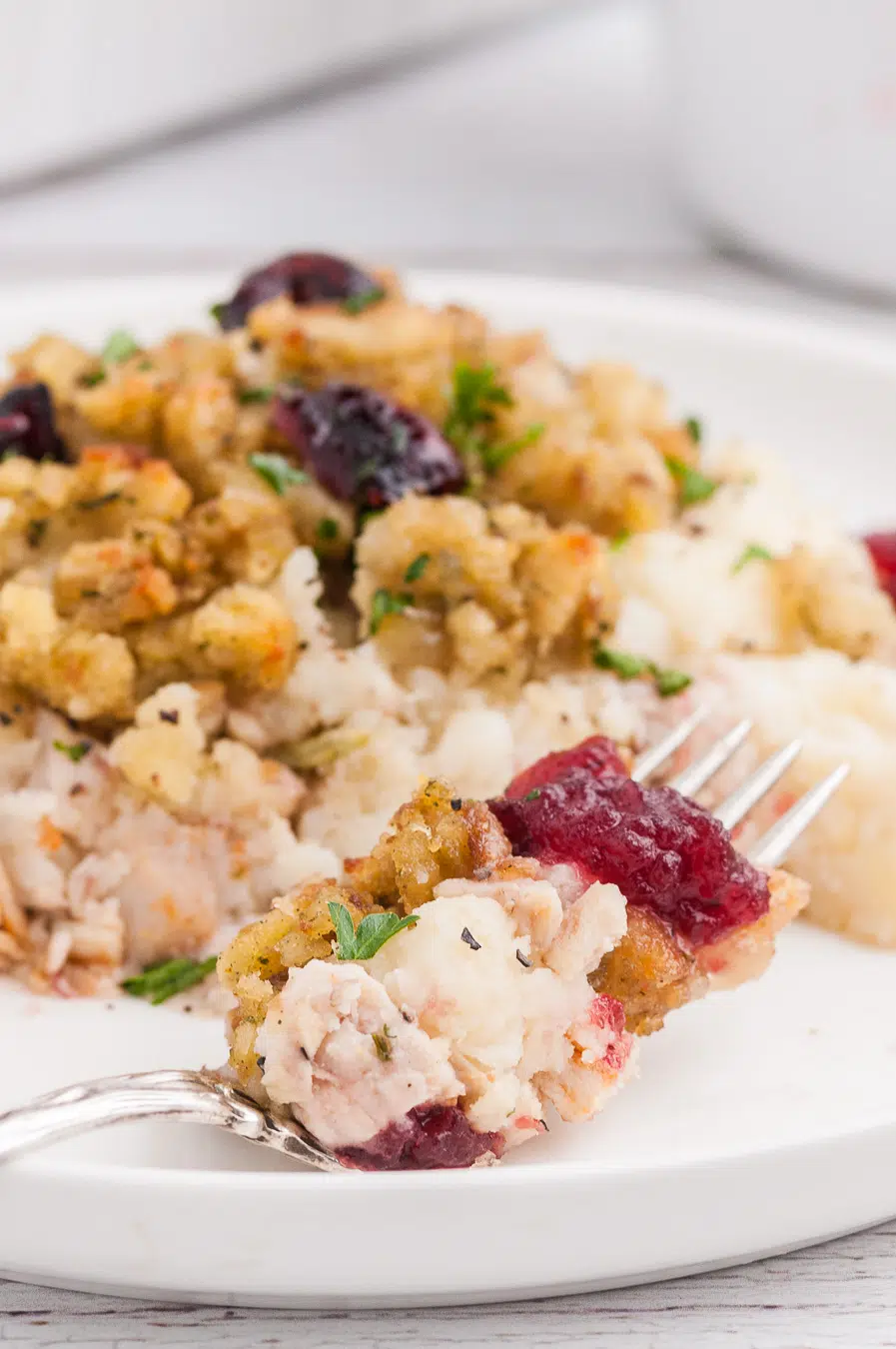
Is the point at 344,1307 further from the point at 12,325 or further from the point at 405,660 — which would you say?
the point at 12,325

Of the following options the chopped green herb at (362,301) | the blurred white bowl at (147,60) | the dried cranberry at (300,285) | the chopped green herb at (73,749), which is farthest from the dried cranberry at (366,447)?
the blurred white bowl at (147,60)

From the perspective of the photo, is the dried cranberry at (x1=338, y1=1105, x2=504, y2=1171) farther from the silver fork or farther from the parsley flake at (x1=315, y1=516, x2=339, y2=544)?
the parsley flake at (x1=315, y1=516, x2=339, y2=544)

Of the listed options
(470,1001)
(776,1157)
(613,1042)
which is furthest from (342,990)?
(776,1157)

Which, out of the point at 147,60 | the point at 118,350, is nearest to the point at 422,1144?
the point at 118,350

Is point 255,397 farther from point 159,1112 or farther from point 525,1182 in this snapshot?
point 525,1182

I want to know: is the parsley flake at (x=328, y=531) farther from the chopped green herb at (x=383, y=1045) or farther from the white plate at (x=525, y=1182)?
the chopped green herb at (x=383, y=1045)

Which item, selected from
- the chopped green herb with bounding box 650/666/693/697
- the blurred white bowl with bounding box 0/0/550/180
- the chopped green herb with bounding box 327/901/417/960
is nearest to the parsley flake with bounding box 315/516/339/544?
the chopped green herb with bounding box 650/666/693/697
